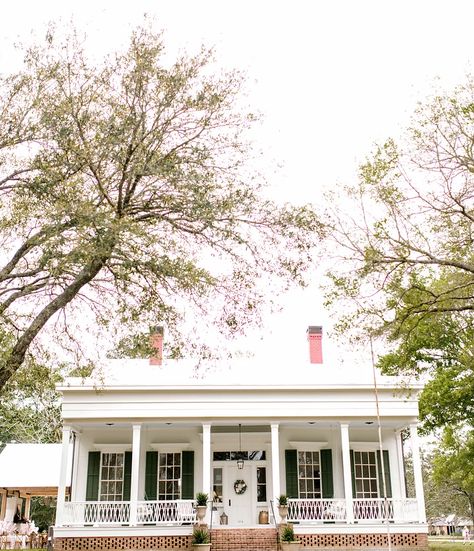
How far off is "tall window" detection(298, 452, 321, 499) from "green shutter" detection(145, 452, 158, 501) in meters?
4.36

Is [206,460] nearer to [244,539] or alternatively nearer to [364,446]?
[244,539]

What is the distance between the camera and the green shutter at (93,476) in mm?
19516

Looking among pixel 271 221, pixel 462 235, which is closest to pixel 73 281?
pixel 271 221

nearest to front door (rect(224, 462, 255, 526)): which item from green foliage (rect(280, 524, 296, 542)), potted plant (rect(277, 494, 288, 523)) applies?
potted plant (rect(277, 494, 288, 523))

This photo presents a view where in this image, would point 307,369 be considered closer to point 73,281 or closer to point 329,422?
point 329,422

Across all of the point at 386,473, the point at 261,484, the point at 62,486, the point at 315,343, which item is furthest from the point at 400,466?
the point at 62,486

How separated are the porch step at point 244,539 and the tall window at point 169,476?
2518mm

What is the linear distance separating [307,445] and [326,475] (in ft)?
3.41

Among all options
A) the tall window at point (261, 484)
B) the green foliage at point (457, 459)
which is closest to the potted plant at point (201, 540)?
the tall window at point (261, 484)

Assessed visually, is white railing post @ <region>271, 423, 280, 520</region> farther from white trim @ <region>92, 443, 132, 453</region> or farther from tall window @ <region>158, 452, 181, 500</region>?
white trim @ <region>92, 443, 132, 453</region>

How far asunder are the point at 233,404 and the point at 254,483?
3221 millimetres

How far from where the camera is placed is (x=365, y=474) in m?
20.2

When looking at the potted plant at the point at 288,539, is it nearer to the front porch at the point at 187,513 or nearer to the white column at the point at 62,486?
the front porch at the point at 187,513

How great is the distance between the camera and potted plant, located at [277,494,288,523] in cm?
1762
